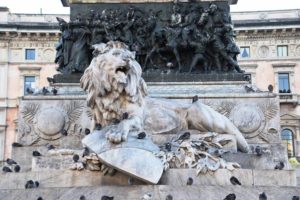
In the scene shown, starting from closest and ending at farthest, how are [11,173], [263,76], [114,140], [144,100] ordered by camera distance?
1. [114,140]
2. [11,173]
3. [144,100]
4. [263,76]

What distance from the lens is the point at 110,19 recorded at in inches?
604

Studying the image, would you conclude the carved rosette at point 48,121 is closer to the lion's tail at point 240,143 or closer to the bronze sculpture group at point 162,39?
the bronze sculpture group at point 162,39

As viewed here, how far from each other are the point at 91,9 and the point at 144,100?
4.99 meters

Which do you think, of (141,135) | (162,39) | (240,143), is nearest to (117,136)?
(141,135)

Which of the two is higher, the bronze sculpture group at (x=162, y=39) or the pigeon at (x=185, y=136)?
the bronze sculpture group at (x=162, y=39)

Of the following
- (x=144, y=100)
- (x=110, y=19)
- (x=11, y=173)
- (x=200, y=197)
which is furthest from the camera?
(x=110, y=19)

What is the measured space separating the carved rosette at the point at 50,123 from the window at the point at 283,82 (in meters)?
43.1

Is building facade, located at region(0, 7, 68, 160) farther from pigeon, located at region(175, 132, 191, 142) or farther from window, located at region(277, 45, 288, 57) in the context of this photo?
pigeon, located at region(175, 132, 191, 142)

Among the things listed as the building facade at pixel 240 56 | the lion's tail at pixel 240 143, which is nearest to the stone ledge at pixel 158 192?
the lion's tail at pixel 240 143

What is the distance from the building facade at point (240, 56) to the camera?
5409 cm

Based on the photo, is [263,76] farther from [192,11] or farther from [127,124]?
[127,124]

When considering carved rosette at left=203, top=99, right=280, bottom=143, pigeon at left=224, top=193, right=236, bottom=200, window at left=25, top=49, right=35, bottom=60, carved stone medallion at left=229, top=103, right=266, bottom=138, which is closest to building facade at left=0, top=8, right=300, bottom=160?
window at left=25, top=49, right=35, bottom=60

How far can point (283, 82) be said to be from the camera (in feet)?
180

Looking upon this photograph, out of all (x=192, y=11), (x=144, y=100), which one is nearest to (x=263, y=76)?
(x=192, y=11)
